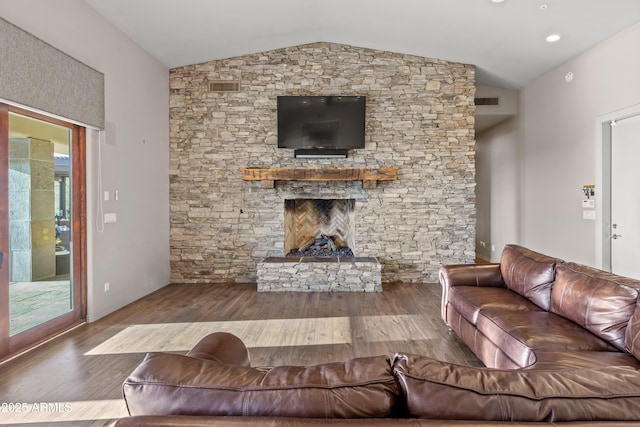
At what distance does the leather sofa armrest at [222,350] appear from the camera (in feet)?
4.75

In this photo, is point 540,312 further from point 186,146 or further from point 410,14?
point 186,146

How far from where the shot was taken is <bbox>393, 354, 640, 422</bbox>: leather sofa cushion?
2.62 ft

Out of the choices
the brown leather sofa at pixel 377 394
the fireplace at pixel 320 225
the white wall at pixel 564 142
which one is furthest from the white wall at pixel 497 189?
the brown leather sofa at pixel 377 394

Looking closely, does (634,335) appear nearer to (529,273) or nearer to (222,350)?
(529,273)

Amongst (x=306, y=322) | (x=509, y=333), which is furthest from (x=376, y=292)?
(x=509, y=333)

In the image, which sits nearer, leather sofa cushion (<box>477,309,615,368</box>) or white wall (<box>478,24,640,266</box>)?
leather sofa cushion (<box>477,309,615,368</box>)

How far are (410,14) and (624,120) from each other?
108 inches

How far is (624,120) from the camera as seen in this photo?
13.3 feet

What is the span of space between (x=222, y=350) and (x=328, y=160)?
13.9 feet

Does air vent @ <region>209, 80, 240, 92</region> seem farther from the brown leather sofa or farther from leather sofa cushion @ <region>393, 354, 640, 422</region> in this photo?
leather sofa cushion @ <region>393, 354, 640, 422</region>

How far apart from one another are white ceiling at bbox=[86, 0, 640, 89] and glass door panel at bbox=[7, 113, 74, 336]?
161 centimetres

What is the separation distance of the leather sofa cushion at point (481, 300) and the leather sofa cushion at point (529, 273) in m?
0.06

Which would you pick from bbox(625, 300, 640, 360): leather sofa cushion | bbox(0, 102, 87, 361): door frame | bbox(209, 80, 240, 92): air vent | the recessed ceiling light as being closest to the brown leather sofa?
bbox(625, 300, 640, 360): leather sofa cushion

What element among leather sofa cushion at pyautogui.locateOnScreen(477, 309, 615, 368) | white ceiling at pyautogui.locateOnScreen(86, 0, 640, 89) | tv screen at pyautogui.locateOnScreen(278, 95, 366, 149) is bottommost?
leather sofa cushion at pyautogui.locateOnScreen(477, 309, 615, 368)
